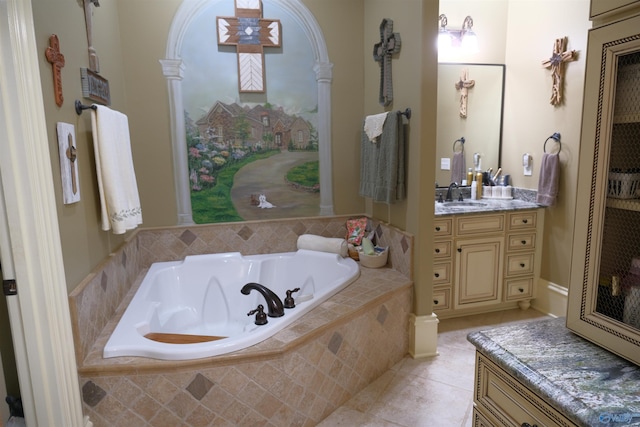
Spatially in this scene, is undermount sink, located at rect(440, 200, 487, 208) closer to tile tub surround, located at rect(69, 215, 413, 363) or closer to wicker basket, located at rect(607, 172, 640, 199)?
tile tub surround, located at rect(69, 215, 413, 363)

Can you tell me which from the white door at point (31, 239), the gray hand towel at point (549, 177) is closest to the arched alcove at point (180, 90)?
the white door at point (31, 239)

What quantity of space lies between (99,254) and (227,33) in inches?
73.5

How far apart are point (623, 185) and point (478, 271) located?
224 centimetres

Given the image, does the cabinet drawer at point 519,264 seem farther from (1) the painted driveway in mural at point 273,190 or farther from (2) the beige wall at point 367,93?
(1) the painted driveway in mural at point 273,190

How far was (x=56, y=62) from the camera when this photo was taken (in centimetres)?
169

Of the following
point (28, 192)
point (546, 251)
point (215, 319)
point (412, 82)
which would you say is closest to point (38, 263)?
point (28, 192)

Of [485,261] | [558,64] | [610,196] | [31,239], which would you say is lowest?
[485,261]

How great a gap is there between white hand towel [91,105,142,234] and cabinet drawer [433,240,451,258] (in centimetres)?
209

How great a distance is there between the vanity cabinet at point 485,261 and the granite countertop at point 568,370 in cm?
180

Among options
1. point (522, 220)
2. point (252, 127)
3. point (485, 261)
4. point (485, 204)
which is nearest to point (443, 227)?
point (485, 261)

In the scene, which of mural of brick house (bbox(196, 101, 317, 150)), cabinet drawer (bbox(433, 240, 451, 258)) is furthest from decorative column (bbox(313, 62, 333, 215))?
cabinet drawer (bbox(433, 240, 451, 258))

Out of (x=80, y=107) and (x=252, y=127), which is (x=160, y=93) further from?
(x=80, y=107)

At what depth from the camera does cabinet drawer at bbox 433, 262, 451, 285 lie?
2996 millimetres

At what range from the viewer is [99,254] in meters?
2.14
